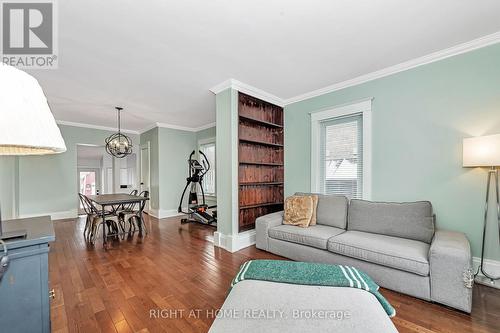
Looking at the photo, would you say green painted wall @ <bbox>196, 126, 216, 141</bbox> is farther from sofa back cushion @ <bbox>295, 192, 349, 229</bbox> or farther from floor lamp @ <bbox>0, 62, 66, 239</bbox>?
floor lamp @ <bbox>0, 62, 66, 239</bbox>

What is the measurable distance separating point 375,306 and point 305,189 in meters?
2.70

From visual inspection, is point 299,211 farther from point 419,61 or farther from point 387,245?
point 419,61

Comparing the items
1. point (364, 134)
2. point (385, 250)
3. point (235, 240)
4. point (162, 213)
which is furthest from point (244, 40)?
point (162, 213)

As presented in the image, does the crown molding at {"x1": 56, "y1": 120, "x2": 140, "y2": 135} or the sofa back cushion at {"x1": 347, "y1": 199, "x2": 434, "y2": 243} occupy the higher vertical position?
the crown molding at {"x1": 56, "y1": 120, "x2": 140, "y2": 135}

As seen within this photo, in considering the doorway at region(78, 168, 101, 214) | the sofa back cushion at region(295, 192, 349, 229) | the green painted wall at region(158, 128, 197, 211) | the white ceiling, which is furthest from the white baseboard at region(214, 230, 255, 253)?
the doorway at region(78, 168, 101, 214)

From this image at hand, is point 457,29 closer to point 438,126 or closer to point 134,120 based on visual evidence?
point 438,126

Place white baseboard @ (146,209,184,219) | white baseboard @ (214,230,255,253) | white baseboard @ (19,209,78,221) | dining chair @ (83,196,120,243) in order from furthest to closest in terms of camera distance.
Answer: white baseboard @ (146,209,184,219), white baseboard @ (19,209,78,221), dining chair @ (83,196,120,243), white baseboard @ (214,230,255,253)

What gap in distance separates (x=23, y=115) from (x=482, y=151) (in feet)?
10.8

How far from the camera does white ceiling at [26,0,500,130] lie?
1802 mm

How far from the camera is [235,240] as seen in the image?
328cm

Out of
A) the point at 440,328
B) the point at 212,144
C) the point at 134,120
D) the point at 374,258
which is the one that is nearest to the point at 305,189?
the point at 374,258

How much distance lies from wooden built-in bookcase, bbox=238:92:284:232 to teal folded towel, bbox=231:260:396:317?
1933 mm

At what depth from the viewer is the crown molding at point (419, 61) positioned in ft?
7.36

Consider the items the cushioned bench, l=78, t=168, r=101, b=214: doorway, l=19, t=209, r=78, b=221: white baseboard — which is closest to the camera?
the cushioned bench
